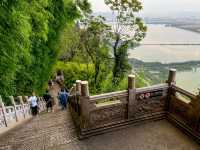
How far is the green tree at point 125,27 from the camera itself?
43.4 feet

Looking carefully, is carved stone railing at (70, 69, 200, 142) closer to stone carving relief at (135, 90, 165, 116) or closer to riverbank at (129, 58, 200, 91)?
stone carving relief at (135, 90, 165, 116)

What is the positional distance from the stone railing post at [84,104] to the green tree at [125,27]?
1003cm

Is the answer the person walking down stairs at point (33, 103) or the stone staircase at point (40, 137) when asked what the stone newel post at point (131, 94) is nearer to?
the stone staircase at point (40, 137)

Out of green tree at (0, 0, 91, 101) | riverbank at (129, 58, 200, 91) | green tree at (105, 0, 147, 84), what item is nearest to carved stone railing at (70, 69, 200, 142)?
green tree at (0, 0, 91, 101)

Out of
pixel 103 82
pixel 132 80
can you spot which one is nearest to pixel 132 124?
pixel 132 80

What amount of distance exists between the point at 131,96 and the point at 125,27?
9.70 metres

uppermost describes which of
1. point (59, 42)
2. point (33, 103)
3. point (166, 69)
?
point (59, 42)

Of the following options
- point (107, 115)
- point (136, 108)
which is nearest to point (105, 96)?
point (107, 115)

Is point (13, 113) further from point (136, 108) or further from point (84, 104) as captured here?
point (136, 108)

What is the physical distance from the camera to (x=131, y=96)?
5.28 m

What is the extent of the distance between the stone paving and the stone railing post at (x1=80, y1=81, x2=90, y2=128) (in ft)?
1.74

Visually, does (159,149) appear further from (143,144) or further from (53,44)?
(53,44)

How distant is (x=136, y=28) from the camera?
13.7 meters

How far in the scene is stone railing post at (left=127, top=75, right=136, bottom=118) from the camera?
5172 millimetres
